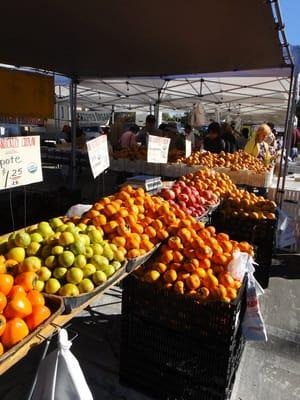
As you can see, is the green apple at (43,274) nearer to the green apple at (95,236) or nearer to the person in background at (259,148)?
the green apple at (95,236)

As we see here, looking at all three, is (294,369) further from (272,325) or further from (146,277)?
(146,277)

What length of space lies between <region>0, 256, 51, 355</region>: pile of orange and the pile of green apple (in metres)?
0.10

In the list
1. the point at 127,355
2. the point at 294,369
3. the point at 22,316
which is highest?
the point at 22,316

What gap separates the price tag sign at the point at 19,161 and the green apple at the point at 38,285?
691 mm

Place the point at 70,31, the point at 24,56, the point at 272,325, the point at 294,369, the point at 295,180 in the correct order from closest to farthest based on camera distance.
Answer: the point at 294,369, the point at 272,325, the point at 70,31, the point at 24,56, the point at 295,180

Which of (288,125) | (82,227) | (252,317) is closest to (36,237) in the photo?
(82,227)

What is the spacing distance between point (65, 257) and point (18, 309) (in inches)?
16.8

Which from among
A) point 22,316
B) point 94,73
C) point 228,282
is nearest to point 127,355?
point 228,282

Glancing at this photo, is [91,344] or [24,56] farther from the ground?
[24,56]

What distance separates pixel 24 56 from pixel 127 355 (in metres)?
4.17

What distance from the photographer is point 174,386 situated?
7.27 feet

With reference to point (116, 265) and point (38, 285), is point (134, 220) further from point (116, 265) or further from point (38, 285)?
point (38, 285)

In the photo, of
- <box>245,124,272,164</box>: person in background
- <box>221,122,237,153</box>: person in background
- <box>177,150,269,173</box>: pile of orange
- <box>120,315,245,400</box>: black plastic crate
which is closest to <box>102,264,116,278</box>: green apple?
<box>120,315,245,400</box>: black plastic crate

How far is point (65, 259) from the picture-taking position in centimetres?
176
